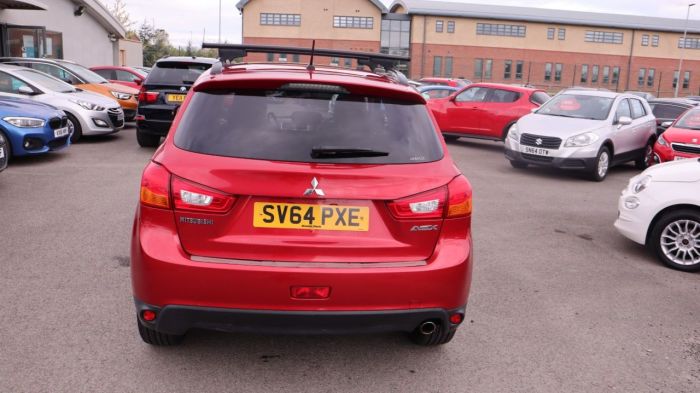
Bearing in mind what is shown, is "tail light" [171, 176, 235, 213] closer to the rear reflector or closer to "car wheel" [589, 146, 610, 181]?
the rear reflector

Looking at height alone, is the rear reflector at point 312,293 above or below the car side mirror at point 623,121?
below

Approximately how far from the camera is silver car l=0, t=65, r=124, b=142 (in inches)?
479

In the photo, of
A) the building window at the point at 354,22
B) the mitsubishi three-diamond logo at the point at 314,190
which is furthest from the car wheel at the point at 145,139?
the building window at the point at 354,22

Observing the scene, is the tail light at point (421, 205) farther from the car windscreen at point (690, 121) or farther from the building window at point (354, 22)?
the building window at point (354, 22)

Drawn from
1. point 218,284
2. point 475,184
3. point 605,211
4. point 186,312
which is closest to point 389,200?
point 218,284

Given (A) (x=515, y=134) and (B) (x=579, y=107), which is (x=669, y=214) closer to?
(A) (x=515, y=134)

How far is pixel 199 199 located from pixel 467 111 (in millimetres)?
13393

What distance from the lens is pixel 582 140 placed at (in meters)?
11.3

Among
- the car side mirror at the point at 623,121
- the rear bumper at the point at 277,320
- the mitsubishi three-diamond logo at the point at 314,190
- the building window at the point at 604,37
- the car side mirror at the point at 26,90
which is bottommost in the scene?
the rear bumper at the point at 277,320

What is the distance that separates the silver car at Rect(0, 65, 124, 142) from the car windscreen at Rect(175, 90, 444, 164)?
32.0ft

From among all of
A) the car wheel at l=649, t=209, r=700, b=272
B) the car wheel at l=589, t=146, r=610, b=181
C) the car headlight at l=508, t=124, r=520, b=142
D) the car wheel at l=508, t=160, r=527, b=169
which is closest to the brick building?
the car wheel at l=508, t=160, r=527, b=169

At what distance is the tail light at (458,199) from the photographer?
3178 millimetres

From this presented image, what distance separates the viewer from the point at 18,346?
3.61 m

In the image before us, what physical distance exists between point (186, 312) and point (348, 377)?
972mm
